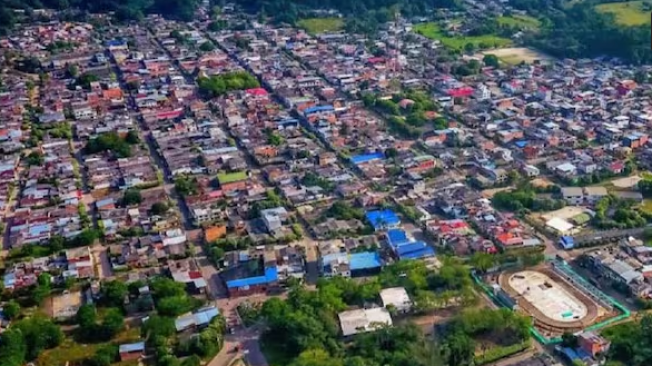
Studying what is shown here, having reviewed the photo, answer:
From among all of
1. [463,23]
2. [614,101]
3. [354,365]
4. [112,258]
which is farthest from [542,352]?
[463,23]

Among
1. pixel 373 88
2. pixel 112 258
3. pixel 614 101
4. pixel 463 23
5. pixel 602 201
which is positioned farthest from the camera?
pixel 463 23

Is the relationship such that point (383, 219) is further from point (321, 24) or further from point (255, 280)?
→ point (321, 24)

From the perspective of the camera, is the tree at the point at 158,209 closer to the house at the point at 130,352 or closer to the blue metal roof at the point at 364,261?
the blue metal roof at the point at 364,261

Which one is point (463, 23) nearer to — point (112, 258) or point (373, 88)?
point (373, 88)

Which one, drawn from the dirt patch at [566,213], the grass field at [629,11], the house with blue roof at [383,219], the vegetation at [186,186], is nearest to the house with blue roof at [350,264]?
the house with blue roof at [383,219]

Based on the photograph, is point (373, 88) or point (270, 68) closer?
point (373, 88)

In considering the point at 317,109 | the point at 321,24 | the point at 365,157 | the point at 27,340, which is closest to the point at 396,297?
the point at 27,340
